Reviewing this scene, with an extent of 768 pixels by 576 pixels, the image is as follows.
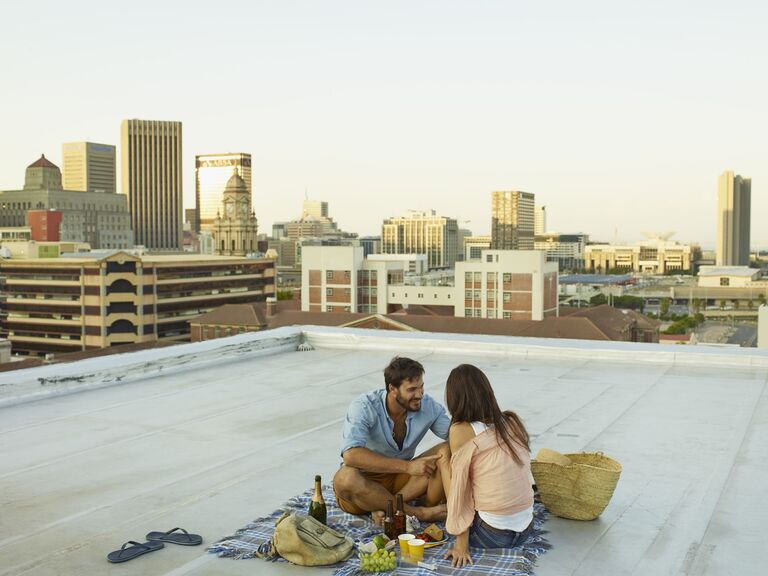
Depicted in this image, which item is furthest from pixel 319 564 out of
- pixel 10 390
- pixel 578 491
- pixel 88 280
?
pixel 88 280

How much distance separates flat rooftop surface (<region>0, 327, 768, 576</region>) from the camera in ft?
13.6

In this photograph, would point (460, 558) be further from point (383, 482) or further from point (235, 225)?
point (235, 225)

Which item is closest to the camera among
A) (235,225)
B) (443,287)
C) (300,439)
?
(300,439)

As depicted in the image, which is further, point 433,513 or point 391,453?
point 391,453

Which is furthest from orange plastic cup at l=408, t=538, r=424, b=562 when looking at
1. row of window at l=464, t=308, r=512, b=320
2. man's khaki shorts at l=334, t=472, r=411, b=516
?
row of window at l=464, t=308, r=512, b=320

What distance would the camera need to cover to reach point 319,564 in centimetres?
388

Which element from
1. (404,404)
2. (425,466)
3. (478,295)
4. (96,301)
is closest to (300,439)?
(404,404)

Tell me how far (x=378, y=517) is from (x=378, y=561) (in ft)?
1.81

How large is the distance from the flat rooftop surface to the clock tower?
4469 inches

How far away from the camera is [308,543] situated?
3.86 m

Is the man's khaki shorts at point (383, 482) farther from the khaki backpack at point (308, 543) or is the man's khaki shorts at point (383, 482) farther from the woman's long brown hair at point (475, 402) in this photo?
the woman's long brown hair at point (475, 402)

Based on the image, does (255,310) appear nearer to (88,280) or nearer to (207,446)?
(88,280)

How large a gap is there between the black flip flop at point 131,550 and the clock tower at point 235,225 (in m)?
119

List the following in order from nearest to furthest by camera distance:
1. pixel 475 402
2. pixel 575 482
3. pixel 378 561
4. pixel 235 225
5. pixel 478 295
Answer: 1. pixel 378 561
2. pixel 475 402
3. pixel 575 482
4. pixel 478 295
5. pixel 235 225
